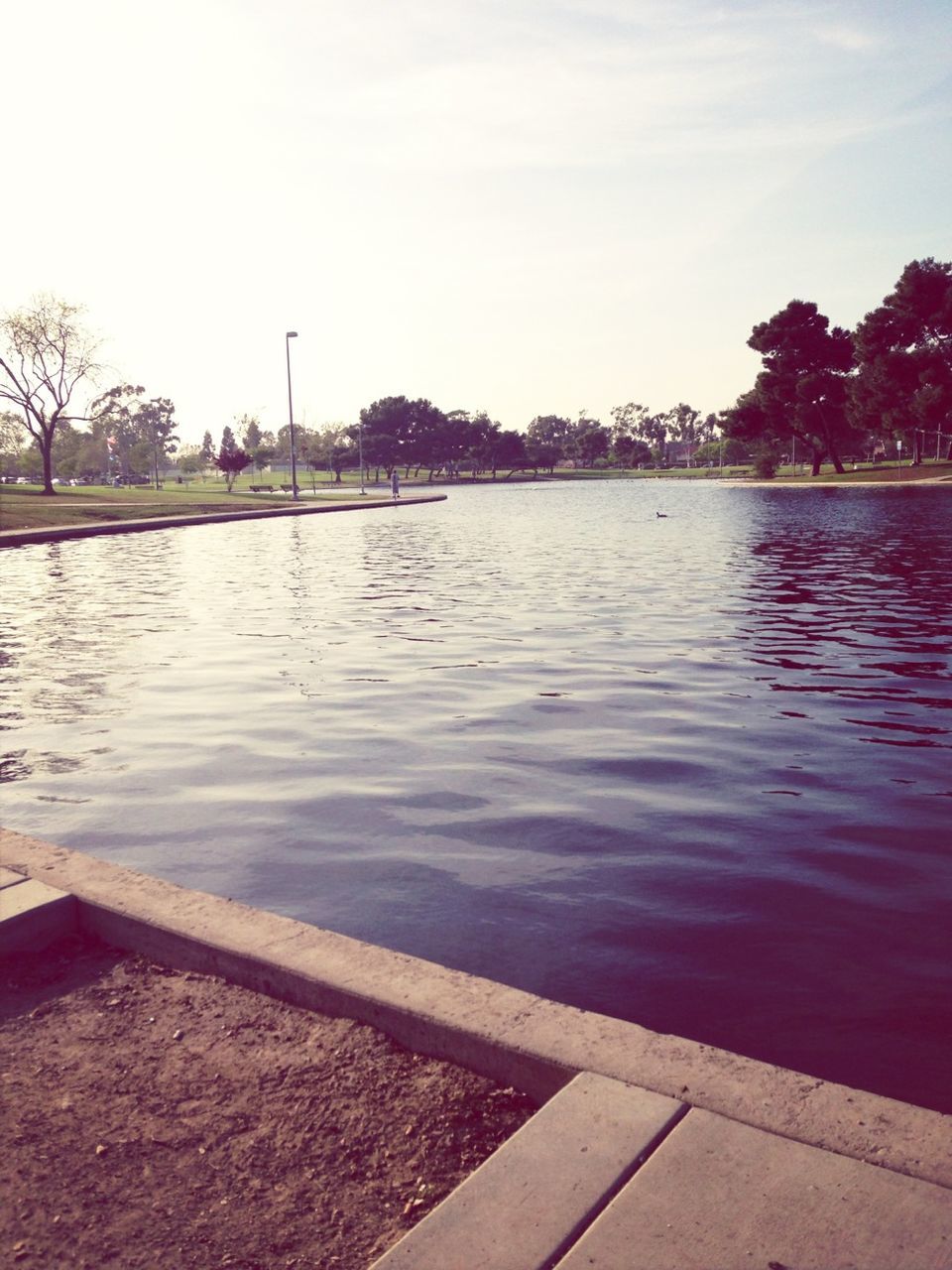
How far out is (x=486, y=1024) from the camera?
323 centimetres

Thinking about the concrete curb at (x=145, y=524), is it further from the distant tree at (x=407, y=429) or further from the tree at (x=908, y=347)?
the distant tree at (x=407, y=429)

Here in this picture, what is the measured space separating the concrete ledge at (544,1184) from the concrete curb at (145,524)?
107 ft

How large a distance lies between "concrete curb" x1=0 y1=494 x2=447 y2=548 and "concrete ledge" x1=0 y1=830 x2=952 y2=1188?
30.9m

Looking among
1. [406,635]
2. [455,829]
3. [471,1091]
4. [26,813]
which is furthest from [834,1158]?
[406,635]

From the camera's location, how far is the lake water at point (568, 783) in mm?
4426

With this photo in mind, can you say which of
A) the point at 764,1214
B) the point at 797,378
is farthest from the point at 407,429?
the point at 764,1214

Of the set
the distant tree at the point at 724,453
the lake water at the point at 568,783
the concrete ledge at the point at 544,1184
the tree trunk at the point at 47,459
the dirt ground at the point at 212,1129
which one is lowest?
the lake water at the point at 568,783

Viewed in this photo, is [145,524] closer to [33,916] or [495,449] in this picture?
[33,916]

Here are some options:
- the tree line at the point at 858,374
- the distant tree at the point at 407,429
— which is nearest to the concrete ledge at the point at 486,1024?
the tree line at the point at 858,374

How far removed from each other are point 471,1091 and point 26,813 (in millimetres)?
4470

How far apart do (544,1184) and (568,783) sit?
4.68 m

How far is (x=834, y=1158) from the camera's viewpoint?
2557mm

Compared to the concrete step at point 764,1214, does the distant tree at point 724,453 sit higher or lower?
higher

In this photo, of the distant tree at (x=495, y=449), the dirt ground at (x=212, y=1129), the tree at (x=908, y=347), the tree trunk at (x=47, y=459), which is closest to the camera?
the dirt ground at (x=212, y=1129)
